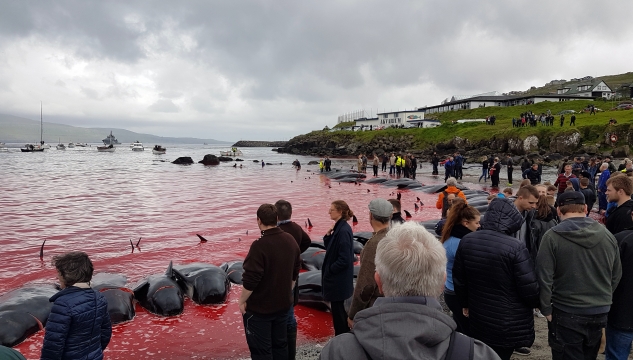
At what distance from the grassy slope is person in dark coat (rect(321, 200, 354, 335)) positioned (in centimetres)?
4927

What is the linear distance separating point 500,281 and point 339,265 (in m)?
2.17

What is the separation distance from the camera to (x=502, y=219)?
4262 mm

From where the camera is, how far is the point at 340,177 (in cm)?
3872

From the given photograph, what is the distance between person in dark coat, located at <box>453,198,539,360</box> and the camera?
4.14m

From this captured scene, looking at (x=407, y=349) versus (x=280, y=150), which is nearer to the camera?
(x=407, y=349)

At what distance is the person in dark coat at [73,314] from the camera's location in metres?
4.04

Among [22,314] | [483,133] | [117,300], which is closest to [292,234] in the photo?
[117,300]

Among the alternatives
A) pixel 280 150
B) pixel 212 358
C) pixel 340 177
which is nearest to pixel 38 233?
pixel 212 358

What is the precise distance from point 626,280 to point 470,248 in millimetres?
1769

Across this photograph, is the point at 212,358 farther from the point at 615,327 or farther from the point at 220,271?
the point at 615,327

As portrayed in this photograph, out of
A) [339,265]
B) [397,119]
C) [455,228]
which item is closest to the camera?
[455,228]

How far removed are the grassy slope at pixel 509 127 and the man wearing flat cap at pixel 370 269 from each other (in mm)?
49697

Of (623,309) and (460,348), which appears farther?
(623,309)

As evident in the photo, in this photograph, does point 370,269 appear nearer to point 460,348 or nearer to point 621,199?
point 460,348
